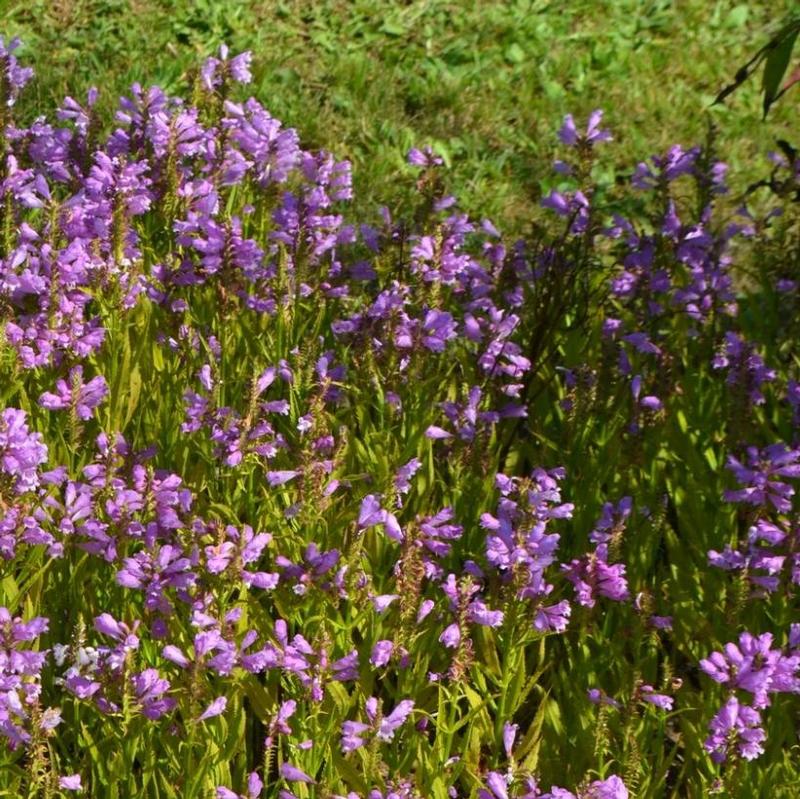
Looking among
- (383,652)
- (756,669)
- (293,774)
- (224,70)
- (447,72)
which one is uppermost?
(447,72)

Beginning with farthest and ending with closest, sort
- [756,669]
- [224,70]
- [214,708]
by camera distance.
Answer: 1. [224,70]
2. [756,669]
3. [214,708]

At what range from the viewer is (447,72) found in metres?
6.27

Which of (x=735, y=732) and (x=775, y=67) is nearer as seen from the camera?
(x=775, y=67)

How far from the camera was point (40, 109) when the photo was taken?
5523 millimetres

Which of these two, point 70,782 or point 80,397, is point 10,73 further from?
point 70,782

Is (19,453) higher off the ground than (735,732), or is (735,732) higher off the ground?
(19,453)

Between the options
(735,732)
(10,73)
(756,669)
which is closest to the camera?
(735,732)

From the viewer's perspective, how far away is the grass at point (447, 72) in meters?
5.78

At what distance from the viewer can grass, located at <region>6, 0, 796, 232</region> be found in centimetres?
578

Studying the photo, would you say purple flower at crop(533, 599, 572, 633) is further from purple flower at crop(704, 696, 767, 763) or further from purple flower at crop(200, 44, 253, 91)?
purple flower at crop(200, 44, 253, 91)

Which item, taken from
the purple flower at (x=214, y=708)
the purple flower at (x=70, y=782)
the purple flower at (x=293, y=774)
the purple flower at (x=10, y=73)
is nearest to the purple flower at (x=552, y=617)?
the purple flower at (x=293, y=774)

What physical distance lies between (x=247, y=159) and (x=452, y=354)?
901 millimetres

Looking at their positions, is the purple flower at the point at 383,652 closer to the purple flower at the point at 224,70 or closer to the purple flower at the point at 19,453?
the purple flower at the point at 19,453

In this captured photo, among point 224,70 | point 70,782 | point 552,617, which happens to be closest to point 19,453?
point 70,782
